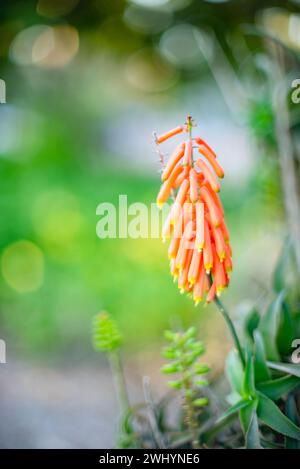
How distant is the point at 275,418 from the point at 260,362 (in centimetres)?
8

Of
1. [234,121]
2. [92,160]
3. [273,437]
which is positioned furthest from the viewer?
[92,160]

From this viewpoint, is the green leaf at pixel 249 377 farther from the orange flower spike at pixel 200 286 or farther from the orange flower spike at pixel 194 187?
the orange flower spike at pixel 194 187

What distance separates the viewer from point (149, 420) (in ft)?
2.84

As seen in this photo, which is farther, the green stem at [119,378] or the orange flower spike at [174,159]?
the green stem at [119,378]

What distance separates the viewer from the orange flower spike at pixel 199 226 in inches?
24.9

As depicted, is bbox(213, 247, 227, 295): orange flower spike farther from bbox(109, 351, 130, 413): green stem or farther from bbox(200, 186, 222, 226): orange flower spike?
bbox(109, 351, 130, 413): green stem

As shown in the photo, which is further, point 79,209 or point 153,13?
point 79,209

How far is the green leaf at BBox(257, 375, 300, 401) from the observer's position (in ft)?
2.33

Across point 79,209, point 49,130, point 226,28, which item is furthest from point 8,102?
point 226,28

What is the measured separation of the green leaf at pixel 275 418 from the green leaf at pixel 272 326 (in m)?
0.09

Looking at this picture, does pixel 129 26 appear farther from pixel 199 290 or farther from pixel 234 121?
pixel 199 290

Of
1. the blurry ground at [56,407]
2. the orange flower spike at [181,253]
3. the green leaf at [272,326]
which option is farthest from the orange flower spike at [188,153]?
the blurry ground at [56,407]

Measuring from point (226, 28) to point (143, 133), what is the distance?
0.36m

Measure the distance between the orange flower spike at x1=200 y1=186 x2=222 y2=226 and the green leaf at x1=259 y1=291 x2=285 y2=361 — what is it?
200mm
